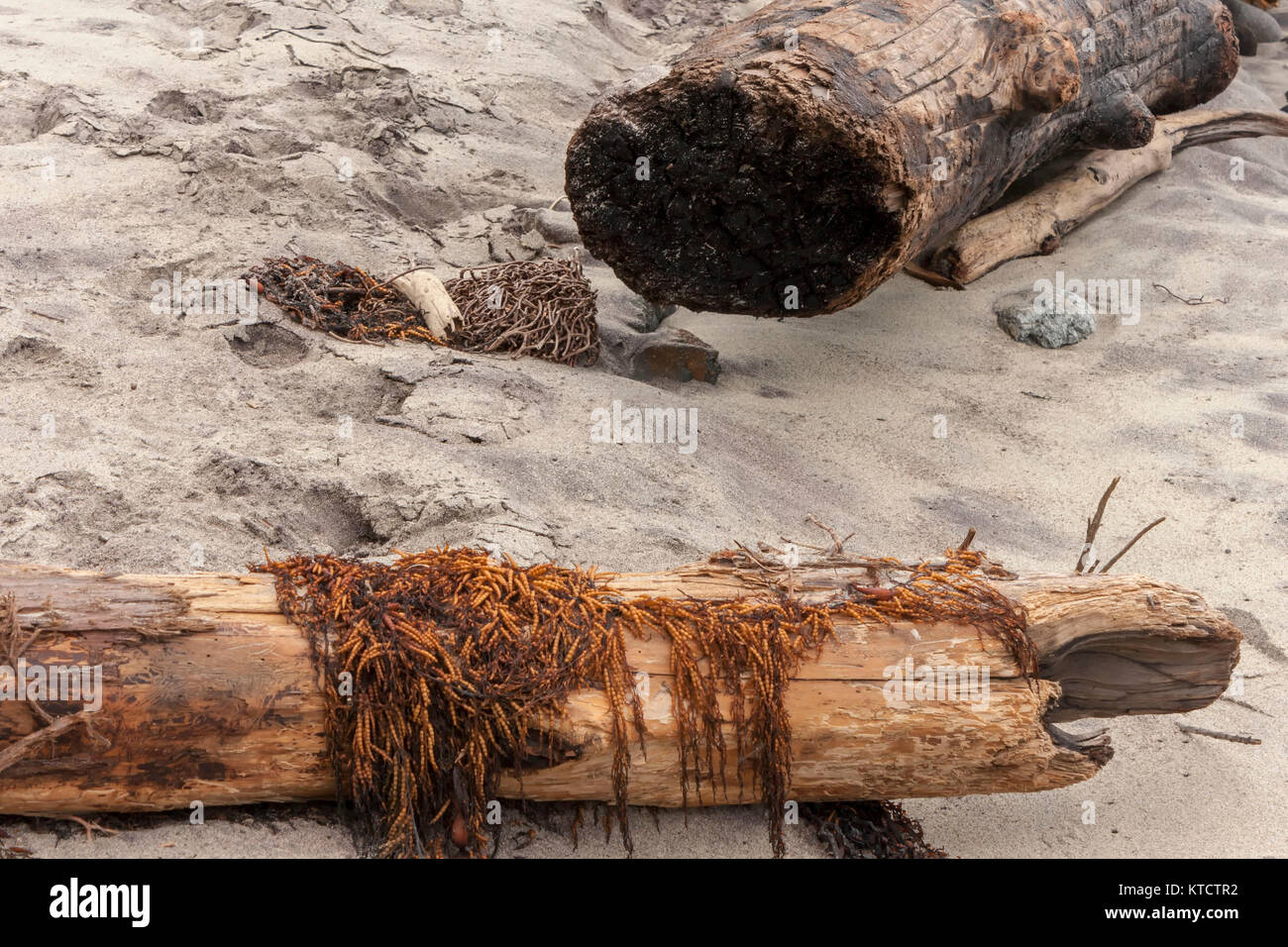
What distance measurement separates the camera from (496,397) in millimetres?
4004

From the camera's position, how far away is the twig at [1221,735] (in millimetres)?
2848

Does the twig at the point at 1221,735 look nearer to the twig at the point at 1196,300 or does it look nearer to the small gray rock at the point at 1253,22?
the twig at the point at 1196,300

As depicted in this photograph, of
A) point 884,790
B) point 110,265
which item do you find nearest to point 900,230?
point 884,790

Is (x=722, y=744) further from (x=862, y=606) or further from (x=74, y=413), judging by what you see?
(x=74, y=413)

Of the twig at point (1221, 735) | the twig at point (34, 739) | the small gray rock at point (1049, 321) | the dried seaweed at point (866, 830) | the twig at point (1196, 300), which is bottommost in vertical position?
the dried seaweed at point (866, 830)

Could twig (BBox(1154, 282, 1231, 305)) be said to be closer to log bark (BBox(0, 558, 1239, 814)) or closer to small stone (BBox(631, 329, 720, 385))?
small stone (BBox(631, 329, 720, 385))

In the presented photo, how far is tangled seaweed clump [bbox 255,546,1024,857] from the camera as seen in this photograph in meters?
2.24

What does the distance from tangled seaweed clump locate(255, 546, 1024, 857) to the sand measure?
163 millimetres

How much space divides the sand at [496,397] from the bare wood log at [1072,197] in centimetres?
11

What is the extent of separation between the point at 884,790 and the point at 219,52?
5.43 metres

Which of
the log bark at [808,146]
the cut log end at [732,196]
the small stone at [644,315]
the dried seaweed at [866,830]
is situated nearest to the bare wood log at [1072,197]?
the log bark at [808,146]

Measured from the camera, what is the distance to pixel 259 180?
16.6ft

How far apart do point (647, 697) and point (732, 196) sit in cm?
204

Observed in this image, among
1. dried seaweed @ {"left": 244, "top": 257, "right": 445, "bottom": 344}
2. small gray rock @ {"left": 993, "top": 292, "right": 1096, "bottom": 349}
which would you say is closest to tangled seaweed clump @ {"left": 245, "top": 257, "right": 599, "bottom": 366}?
dried seaweed @ {"left": 244, "top": 257, "right": 445, "bottom": 344}
